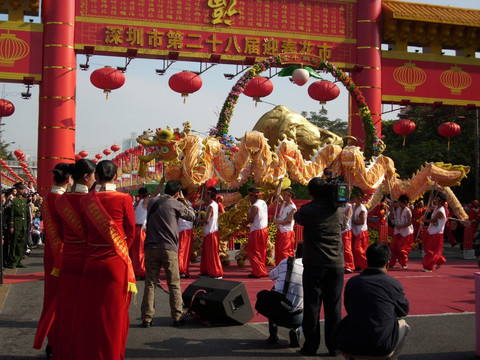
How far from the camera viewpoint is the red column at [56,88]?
51.5 feet

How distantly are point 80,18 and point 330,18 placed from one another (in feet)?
24.3

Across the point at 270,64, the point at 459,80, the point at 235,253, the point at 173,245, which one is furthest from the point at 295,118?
the point at 173,245

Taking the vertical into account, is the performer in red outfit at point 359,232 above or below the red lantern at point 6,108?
below

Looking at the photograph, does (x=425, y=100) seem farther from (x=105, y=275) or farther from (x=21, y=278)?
(x=105, y=275)

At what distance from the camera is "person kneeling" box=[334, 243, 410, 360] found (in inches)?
147

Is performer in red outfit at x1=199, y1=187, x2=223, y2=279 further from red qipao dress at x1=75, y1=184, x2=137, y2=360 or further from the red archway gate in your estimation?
the red archway gate

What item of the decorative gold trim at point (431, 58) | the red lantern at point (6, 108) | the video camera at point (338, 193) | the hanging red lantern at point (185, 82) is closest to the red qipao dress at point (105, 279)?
the video camera at point (338, 193)

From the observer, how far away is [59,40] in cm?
1573

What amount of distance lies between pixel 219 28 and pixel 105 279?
544 inches

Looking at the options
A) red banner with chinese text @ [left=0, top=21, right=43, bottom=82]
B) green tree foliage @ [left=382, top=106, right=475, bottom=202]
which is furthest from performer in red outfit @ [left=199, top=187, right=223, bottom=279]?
green tree foliage @ [left=382, top=106, right=475, bottom=202]

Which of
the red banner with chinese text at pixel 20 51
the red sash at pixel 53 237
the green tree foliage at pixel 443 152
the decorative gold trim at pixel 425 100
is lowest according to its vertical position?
the red sash at pixel 53 237

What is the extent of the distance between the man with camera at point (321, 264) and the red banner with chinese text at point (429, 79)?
1399 cm

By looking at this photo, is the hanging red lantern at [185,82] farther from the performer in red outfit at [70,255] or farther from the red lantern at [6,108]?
the performer in red outfit at [70,255]

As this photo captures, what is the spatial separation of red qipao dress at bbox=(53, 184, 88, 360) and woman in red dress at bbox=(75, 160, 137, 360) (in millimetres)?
162
